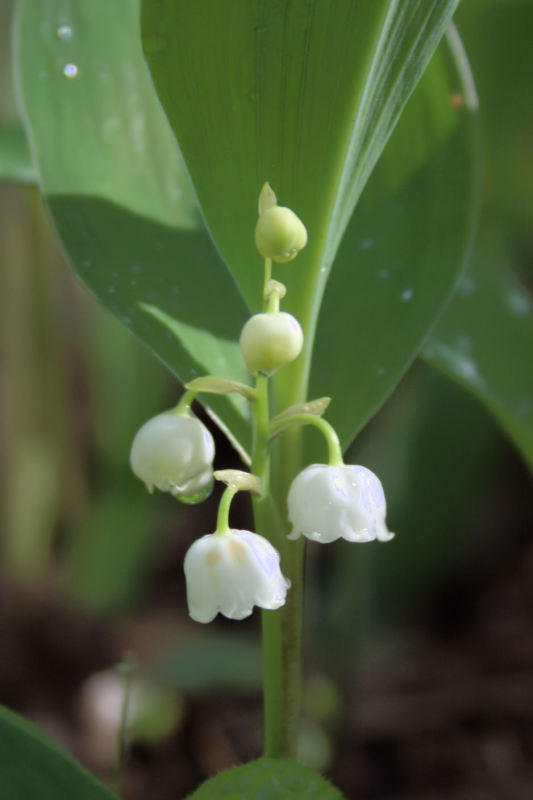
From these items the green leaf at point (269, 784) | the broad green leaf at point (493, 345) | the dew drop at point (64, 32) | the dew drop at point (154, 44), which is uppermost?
the dew drop at point (154, 44)

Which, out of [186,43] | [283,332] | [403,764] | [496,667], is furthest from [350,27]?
[496,667]


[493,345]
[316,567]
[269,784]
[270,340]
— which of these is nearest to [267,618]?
[269,784]

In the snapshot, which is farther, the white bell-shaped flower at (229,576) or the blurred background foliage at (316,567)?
the blurred background foliage at (316,567)

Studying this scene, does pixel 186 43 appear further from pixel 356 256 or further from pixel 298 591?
pixel 298 591

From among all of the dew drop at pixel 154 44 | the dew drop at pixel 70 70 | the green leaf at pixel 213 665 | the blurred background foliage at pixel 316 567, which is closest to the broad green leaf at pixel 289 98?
the dew drop at pixel 154 44

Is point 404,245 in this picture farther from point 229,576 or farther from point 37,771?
point 37,771

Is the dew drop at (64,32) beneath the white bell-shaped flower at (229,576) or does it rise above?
above

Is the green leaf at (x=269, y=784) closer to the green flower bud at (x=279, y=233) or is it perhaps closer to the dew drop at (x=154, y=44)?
the green flower bud at (x=279, y=233)
